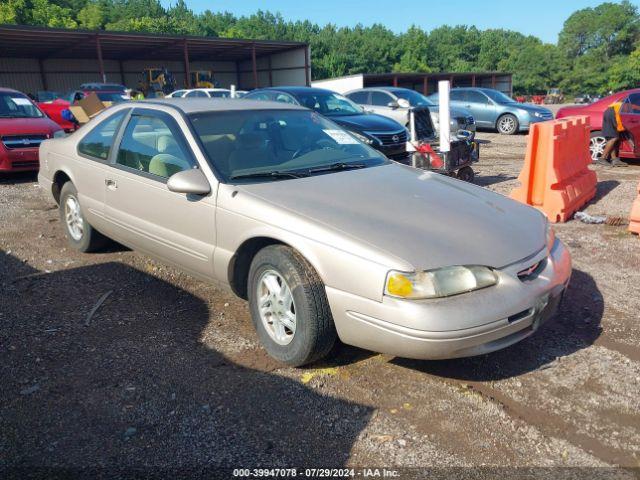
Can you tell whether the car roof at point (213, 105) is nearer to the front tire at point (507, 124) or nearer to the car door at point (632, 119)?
the car door at point (632, 119)

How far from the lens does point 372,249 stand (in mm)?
2818

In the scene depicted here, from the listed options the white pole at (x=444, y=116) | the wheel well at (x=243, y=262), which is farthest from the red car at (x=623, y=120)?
the wheel well at (x=243, y=262)

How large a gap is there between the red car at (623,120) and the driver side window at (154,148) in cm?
948

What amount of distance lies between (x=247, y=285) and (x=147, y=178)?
1.26 meters

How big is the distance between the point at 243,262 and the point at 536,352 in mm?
1961

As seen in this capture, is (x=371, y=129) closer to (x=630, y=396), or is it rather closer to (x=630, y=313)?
(x=630, y=313)

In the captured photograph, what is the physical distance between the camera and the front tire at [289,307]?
A: 9.89 ft


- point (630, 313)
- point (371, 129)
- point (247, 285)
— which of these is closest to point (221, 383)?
point (247, 285)

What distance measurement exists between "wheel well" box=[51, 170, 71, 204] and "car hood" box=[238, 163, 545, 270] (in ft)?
9.64

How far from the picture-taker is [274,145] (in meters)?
4.12

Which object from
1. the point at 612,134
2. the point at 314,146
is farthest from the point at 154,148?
the point at 612,134

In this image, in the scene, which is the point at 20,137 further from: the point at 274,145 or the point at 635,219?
the point at 635,219

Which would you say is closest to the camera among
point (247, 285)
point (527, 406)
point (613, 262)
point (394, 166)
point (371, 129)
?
point (527, 406)

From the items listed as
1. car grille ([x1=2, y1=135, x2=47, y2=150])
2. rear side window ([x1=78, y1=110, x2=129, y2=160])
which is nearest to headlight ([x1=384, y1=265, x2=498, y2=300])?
rear side window ([x1=78, y1=110, x2=129, y2=160])
